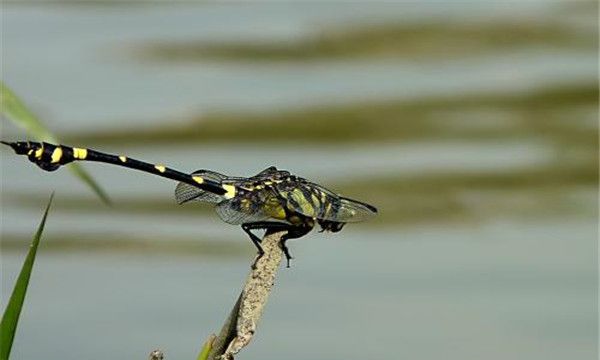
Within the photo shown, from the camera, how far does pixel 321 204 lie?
133cm

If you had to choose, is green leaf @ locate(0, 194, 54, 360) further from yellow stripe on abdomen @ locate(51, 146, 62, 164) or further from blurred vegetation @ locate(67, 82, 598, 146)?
blurred vegetation @ locate(67, 82, 598, 146)

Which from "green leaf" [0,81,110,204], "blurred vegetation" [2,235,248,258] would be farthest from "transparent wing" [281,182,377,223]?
"blurred vegetation" [2,235,248,258]

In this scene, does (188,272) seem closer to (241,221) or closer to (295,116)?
(295,116)

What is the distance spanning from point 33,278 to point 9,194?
718 mm

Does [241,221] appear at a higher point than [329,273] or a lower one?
lower

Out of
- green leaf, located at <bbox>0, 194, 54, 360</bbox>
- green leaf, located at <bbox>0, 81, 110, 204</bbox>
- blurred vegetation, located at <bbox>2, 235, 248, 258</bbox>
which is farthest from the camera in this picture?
blurred vegetation, located at <bbox>2, 235, 248, 258</bbox>

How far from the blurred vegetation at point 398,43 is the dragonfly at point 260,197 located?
20.3 ft

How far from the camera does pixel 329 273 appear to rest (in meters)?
4.88

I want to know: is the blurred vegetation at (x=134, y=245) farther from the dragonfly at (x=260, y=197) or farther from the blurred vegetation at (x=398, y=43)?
the dragonfly at (x=260, y=197)

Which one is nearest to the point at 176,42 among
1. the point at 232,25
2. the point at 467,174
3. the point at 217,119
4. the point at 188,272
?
the point at 232,25

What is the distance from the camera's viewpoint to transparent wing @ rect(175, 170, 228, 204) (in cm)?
143

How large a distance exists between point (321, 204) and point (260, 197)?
60 millimetres

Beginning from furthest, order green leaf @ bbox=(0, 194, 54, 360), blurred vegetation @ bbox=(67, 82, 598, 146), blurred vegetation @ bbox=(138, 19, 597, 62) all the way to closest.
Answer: blurred vegetation @ bbox=(138, 19, 597, 62), blurred vegetation @ bbox=(67, 82, 598, 146), green leaf @ bbox=(0, 194, 54, 360)

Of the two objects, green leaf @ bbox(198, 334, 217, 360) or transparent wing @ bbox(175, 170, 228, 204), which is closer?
green leaf @ bbox(198, 334, 217, 360)
